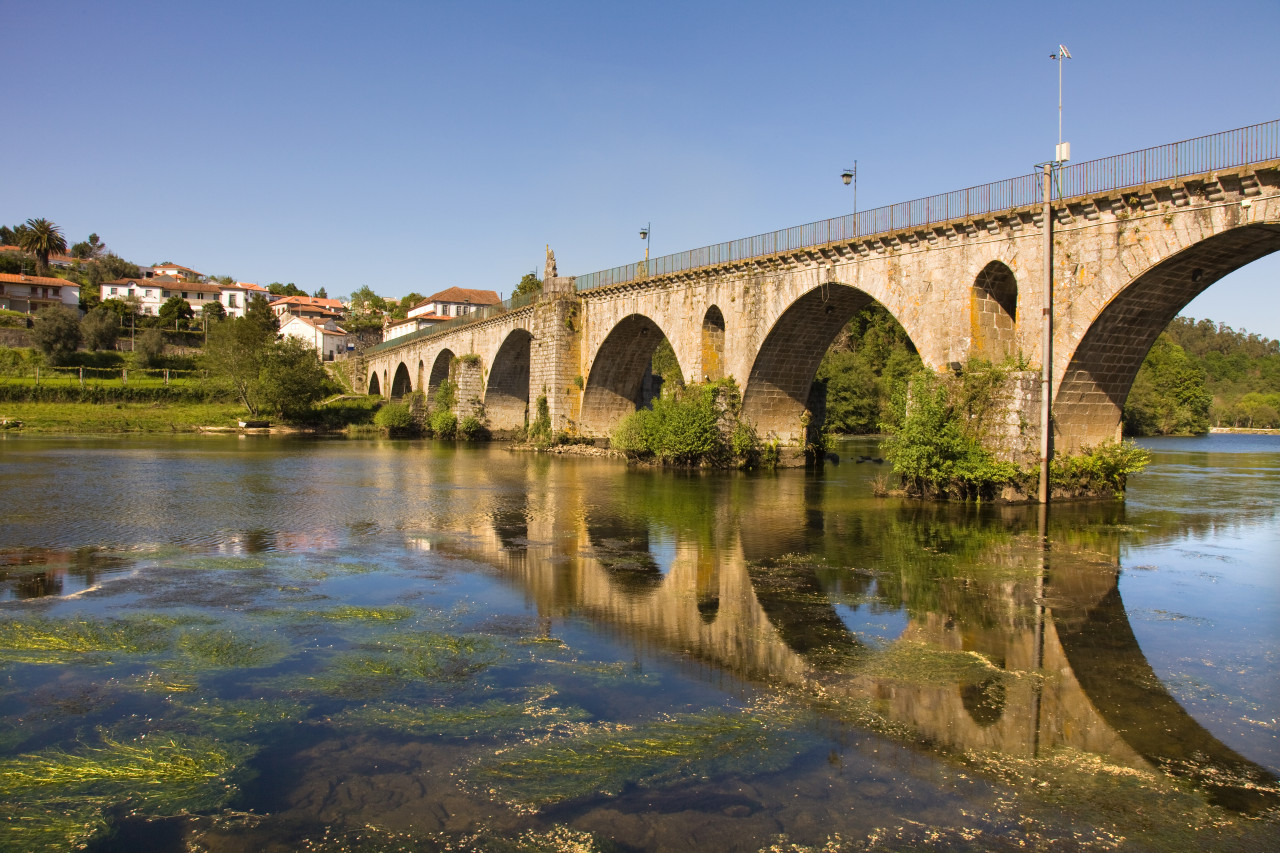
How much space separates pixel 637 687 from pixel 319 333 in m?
115

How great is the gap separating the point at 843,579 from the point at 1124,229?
11.5 m

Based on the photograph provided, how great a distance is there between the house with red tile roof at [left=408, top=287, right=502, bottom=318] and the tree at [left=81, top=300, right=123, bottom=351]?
40567 mm

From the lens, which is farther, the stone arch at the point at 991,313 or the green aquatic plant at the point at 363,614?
the stone arch at the point at 991,313

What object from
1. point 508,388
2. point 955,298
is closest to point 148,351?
point 508,388

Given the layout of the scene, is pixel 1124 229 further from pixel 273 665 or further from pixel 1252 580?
pixel 273 665

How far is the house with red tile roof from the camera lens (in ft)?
387

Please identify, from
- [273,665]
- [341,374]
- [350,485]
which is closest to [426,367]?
[341,374]

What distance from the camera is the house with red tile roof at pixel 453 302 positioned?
4638 inches

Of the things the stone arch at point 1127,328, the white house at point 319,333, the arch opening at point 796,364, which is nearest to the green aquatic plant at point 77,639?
the stone arch at point 1127,328

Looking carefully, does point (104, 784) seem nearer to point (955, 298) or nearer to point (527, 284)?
point (955, 298)

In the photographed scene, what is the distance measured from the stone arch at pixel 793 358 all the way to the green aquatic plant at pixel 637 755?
2271 centimetres

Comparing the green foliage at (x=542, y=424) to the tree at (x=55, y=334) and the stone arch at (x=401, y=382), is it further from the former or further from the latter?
the tree at (x=55, y=334)

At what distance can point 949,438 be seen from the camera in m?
21.7

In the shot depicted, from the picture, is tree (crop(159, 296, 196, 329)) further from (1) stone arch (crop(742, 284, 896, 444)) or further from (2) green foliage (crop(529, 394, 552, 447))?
(1) stone arch (crop(742, 284, 896, 444))
